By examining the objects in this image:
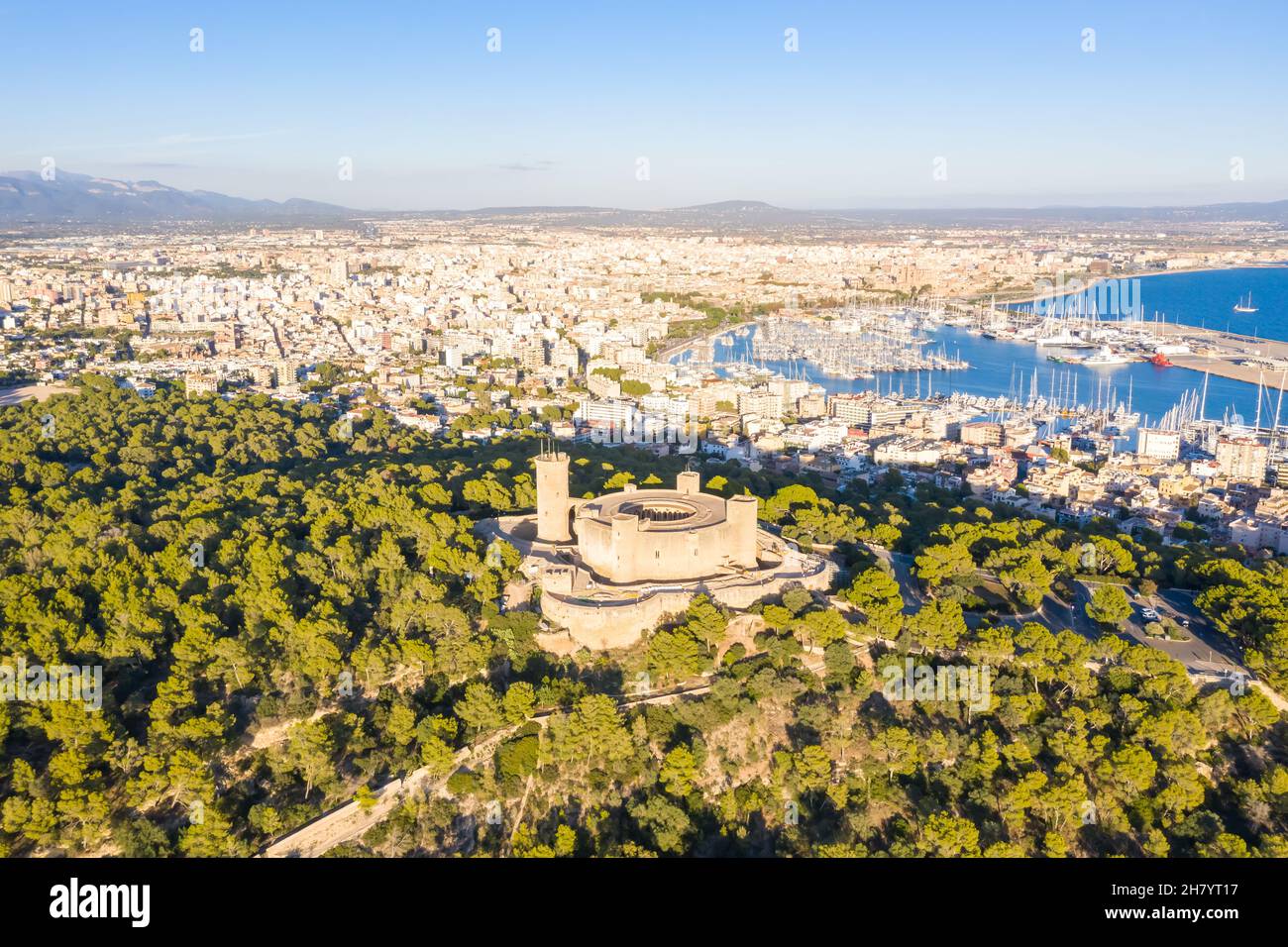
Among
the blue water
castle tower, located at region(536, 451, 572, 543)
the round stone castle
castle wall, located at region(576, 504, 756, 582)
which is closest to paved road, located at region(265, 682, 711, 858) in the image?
the round stone castle

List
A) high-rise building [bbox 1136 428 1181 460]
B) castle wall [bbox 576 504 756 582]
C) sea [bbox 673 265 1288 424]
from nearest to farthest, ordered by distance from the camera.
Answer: castle wall [bbox 576 504 756 582]
high-rise building [bbox 1136 428 1181 460]
sea [bbox 673 265 1288 424]

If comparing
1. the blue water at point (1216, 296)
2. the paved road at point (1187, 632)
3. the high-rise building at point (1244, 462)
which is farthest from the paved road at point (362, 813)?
the blue water at point (1216, 296)

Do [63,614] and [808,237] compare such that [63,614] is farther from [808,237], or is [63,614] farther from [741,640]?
[808,237]

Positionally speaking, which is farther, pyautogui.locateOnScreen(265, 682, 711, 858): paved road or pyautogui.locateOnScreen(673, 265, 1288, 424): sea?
pyautogui.locateOnScreen(673, 265, 1288, 424): sea

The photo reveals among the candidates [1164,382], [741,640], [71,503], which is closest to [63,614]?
[71,503]

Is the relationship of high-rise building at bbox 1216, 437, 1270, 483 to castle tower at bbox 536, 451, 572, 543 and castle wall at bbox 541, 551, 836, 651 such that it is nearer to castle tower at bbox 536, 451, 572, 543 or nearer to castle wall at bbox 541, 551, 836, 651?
castle wall at bbox 541, 551, 836, 651
